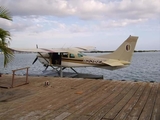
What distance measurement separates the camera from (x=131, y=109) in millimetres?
4133

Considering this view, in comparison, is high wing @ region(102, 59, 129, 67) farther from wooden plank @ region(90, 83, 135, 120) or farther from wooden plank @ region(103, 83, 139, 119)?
wooden plank @ region(103, 83, 139, 119)

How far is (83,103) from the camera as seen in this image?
473 cm

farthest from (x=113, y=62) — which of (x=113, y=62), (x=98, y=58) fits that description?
(x=98, y=58)

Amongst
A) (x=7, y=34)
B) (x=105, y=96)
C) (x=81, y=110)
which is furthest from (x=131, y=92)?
(x=7, y=34)

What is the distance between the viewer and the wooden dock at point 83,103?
3.82 meters

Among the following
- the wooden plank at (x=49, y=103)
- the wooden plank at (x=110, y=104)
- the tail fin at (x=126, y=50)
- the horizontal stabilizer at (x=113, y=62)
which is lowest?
the wooden plank at (x=49, y=103)

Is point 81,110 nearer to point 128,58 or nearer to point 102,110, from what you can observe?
point 102,110

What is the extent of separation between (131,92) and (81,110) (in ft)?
7.06

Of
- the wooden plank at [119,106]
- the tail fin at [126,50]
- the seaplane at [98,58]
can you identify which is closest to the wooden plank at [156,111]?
the wooden plank at [119,106]

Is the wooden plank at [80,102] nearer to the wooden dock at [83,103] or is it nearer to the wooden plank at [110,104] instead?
the wooden dock at [83,103]

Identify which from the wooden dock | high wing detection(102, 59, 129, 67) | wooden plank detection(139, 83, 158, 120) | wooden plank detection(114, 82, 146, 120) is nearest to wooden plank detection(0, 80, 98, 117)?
the wooden dock

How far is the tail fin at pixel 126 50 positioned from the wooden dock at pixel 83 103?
8021 mm

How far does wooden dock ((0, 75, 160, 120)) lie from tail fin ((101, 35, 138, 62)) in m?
8.02

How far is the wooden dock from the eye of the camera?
151 inches
